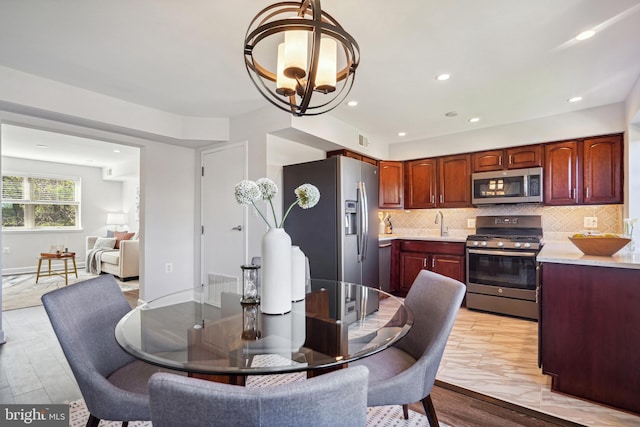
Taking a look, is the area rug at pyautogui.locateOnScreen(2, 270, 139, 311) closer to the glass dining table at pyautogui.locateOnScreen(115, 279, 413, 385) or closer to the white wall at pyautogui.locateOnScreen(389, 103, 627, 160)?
the glass dining table at pyautogui.locateOnScreen(115, 279, 413, 385)

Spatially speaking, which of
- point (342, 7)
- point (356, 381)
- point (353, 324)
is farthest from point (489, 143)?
point (356, 381)

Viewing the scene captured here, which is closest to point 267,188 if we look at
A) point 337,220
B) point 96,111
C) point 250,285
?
point 250,285

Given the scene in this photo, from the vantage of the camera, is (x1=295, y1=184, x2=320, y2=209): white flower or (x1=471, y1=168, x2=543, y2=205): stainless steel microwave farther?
(x1=471, y1=168, x2=543, y2=205): stainless steel microwave

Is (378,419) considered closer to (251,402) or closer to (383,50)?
(251,402)

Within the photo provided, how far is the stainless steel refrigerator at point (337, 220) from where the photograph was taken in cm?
315

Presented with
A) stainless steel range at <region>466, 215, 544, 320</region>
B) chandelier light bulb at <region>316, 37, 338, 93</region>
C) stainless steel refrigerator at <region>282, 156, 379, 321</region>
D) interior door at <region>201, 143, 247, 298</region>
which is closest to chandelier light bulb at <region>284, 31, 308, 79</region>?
chandelier light bulb at <region>316, 37, 338, 93</region>

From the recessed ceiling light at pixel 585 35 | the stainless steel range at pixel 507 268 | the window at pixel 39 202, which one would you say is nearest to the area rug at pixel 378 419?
the stainless steel range at pixel 507 268

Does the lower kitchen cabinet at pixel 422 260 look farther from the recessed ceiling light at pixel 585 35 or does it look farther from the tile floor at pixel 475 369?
the recessed ceiling light at pixel 585 35

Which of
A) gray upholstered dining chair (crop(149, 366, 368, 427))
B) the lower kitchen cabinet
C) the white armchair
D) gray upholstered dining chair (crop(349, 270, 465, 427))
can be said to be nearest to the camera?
gray upholstered dining chair (crop(149, 366, 368, 427))

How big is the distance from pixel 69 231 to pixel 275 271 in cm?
799

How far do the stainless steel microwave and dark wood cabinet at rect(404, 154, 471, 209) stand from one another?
0.15 m

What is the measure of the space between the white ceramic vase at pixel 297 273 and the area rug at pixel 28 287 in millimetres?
4398

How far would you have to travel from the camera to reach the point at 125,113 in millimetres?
3258

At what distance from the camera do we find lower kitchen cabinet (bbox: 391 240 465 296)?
3.92 m
